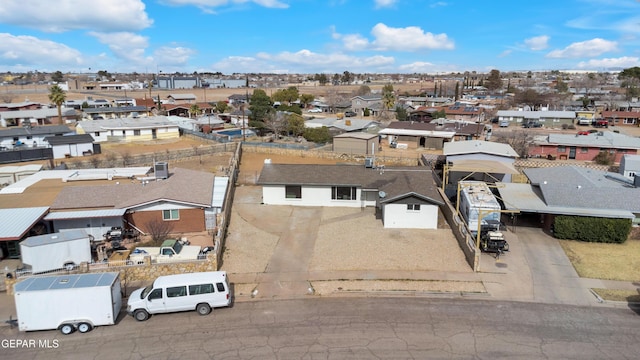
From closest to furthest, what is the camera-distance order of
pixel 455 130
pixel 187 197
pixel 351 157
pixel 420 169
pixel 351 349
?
pixel 351 349 → pixel 187 197 → pixel 420 169 → pixel 351 157 → pixel 455 130

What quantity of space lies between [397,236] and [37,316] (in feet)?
61.4

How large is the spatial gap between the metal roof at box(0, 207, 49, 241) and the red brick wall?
192 inches

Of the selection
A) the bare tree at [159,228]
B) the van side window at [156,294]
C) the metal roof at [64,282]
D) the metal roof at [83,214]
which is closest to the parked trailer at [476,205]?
the van side window at [156,294]

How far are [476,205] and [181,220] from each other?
1867cm

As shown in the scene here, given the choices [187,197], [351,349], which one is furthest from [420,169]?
[351,349]

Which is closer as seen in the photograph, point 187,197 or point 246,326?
point 246,326

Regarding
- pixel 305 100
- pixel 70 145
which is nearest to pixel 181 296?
pixel 70 145

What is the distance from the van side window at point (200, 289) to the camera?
17.8 m

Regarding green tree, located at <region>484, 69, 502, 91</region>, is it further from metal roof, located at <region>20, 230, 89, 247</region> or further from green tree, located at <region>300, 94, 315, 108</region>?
metal roof, located at <region>20, 230, 89, 247</region>

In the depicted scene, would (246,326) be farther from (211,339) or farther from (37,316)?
(37,316)

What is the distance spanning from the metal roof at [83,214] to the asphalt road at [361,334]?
357 inches

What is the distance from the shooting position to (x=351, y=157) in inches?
1992

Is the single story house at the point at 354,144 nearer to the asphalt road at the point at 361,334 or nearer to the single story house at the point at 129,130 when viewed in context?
the single story house at the point at 129,130

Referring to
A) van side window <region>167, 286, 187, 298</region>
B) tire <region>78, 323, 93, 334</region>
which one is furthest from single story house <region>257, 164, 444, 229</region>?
tire <region>78, 323, 93, 334</region>
